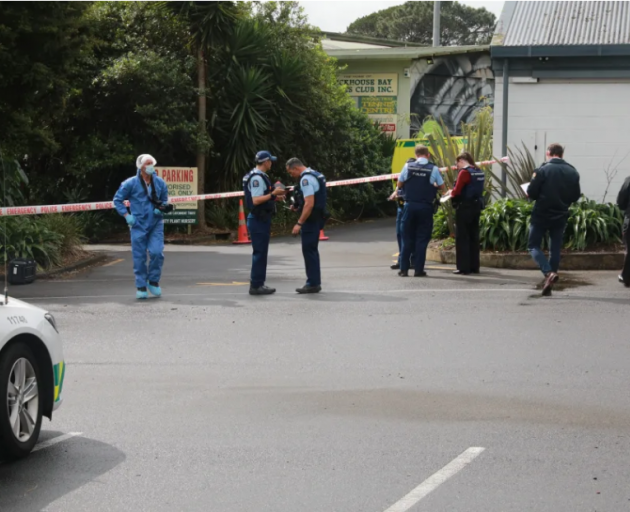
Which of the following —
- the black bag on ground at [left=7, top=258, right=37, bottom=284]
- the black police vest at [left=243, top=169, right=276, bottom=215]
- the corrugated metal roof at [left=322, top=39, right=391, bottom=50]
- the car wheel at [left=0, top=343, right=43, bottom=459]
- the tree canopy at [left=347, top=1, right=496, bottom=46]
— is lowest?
the black bag on ground at [left=7, top=258, right=37, bottom=284]

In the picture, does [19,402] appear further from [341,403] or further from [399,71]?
[399,71]

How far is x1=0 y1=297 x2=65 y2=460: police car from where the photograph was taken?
5.92 meters

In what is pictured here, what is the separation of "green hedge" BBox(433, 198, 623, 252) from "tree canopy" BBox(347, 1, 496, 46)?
63.2 meters

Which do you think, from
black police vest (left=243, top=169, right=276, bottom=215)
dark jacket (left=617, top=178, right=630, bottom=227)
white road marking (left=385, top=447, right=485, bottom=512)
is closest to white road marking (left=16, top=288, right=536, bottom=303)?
black police vest (left=243, top=169, right=276, bottom=215)

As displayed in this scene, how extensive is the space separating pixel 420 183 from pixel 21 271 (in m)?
5.58

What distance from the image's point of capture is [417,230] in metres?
14.4

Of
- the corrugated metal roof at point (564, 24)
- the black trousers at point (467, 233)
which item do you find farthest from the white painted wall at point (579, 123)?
the black trousers at point (467, 233)

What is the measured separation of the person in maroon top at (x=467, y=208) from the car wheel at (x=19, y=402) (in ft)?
29.2

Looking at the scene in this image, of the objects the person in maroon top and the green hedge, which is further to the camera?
the green hedge

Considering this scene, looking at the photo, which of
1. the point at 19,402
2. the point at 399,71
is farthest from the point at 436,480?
the point at 399,71

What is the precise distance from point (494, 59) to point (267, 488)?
12828 millimetres

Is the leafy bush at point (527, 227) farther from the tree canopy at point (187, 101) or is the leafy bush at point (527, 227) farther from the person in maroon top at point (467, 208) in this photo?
the tree canopy at point (187, 101)

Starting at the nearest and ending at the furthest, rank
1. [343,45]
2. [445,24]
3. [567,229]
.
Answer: [567,229], [343,45], [445,24]

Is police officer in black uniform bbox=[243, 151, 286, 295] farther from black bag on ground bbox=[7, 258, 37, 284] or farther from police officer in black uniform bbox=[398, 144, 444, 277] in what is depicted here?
black bag on ground bbox=[7, 258, 37, 284]
